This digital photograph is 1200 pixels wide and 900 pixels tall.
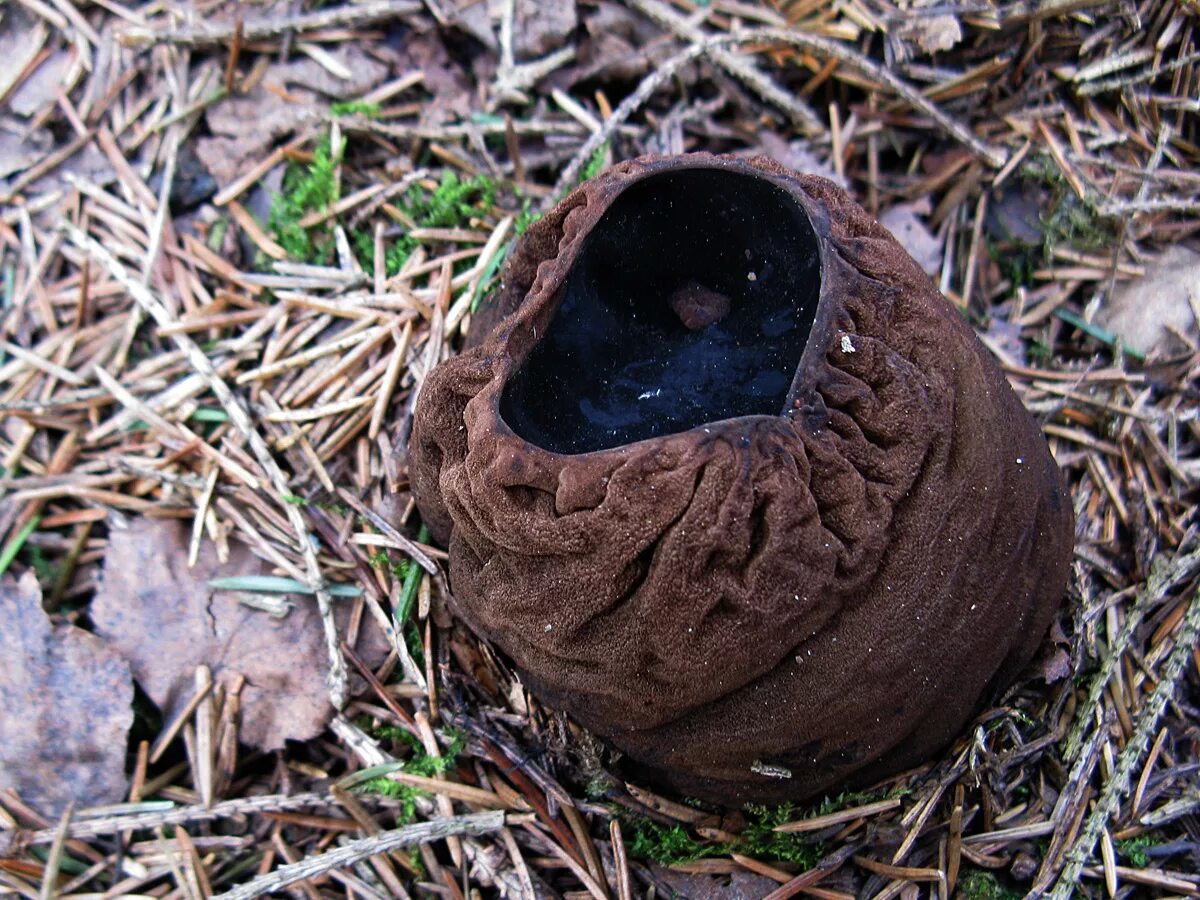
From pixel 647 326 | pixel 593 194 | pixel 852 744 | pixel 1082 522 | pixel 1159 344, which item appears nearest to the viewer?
pixel 852 744

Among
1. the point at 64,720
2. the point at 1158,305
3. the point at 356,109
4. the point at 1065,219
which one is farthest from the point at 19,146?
the point at 1158,305

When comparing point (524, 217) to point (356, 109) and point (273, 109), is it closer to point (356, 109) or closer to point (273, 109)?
point (356, 109)

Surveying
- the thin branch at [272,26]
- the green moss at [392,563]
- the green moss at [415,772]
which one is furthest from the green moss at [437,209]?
the green moss at [415,772]

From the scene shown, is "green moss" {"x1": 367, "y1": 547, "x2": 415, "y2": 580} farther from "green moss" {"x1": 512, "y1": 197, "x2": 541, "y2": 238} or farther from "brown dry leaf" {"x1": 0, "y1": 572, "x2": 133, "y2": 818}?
"green moss" {"x1": 512, "y1": 197, "x2": 541, "y2": 238}

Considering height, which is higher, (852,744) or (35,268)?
(35,268)

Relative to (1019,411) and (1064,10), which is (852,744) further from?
(1064,10)

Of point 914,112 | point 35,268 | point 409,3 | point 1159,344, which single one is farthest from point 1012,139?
point 35,268
